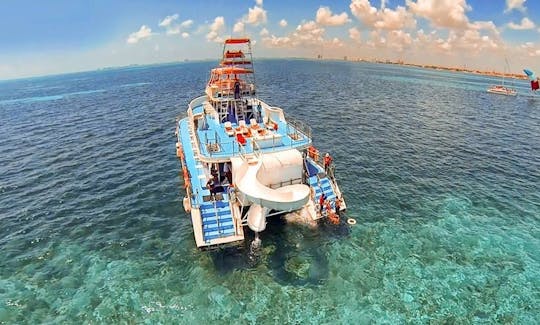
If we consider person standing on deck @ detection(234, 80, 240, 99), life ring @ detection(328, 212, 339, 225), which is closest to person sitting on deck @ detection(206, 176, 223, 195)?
life ring @ detection(328, 212, 339, 225)

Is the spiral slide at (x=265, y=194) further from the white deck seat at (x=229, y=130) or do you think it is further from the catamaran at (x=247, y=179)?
the white deck seat at (x=229, y=130)

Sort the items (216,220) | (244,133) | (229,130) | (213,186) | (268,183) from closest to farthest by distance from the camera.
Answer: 1. (216,220)
2. (268,183)
3. (213,186)
4. (244,133)
5. (229,130)

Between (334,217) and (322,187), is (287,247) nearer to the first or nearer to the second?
(334,217)

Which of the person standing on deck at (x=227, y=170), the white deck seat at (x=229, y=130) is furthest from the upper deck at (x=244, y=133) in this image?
the person standing on deck at (x=227, y=170)

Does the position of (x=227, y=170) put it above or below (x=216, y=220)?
above

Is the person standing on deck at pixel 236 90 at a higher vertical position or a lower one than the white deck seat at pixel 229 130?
higher

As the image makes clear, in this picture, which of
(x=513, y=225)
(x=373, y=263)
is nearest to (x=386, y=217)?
(x=373, y=263)

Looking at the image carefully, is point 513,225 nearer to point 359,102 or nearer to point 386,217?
point 386,217

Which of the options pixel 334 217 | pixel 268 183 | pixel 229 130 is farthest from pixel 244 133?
pixel 334 217
